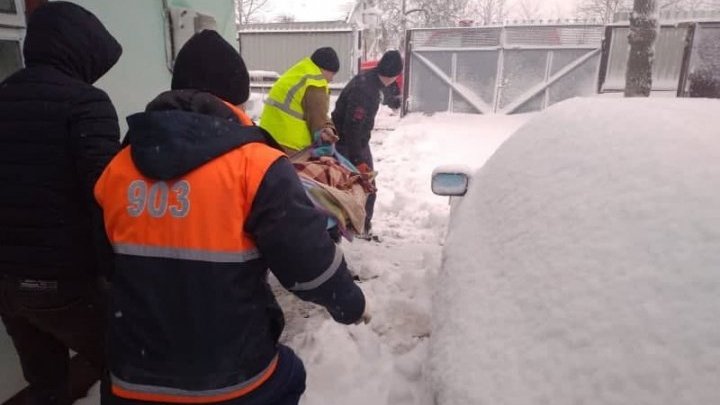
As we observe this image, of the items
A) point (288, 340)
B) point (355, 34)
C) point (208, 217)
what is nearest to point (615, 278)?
point (208, 217)

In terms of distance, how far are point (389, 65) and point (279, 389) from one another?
3672mm

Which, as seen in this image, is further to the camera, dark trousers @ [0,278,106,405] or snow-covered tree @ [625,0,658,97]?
snow-covered tree @ [625,0,658,97]

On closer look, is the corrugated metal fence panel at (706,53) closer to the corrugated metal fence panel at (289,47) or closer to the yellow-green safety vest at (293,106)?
the corrugated metal fence panel at (289,47)

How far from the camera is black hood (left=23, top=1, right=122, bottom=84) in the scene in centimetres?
171

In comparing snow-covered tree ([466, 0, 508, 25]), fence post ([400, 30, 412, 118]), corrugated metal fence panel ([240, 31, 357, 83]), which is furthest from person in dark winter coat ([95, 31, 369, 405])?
snow-covered tree ([466, 0, 508, 25])

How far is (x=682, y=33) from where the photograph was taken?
34.5ft

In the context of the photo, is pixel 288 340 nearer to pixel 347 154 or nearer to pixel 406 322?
pixel 406 322

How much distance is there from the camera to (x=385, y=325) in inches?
124

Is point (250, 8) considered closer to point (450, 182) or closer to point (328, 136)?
point (328, 136)

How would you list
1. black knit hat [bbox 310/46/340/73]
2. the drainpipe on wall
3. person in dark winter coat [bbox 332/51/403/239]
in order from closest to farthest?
the drainpipe on wall
black knit hat [bbox 310/46/340/73]
person in dark winter coat [bbox 332/51/403/239]

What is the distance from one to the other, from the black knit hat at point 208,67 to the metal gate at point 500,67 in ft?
34.1

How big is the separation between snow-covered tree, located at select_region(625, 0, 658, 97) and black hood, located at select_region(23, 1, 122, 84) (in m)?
9.14

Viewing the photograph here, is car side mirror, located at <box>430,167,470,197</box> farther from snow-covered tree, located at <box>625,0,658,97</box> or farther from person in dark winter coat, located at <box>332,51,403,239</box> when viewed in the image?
snow-covered tree, located at <box>625,0,658,97</box>

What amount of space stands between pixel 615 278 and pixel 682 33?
11.9 meters
